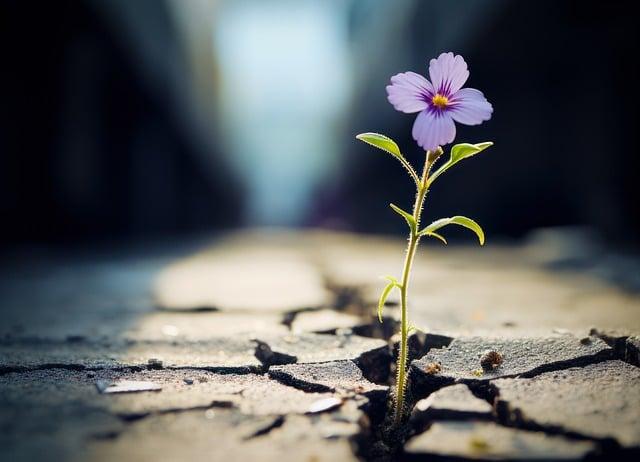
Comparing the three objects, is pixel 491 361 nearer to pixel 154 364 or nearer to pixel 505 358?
pixel 505 358

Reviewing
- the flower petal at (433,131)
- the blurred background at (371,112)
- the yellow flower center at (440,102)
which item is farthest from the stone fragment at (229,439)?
the blurred background at (371,112)

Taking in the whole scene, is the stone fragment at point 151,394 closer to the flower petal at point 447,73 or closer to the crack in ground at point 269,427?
the crack in ground at point 269,427

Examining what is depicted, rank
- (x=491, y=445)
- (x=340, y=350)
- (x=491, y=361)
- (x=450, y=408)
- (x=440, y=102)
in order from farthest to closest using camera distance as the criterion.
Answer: (x=340, y=350), (x=491, y=361), (x=440, y=102), (x=450, y=408), (x=491, y=445)

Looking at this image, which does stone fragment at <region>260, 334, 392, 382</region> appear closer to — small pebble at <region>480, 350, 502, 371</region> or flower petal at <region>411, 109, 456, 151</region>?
small pebble at <region>480, 350, 502, 371</region>

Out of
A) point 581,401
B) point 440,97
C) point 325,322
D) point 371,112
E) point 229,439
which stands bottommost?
point 229,439

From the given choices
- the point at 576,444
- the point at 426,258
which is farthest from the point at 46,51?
the point at 576,444

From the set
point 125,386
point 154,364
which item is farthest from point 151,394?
point 154,364
